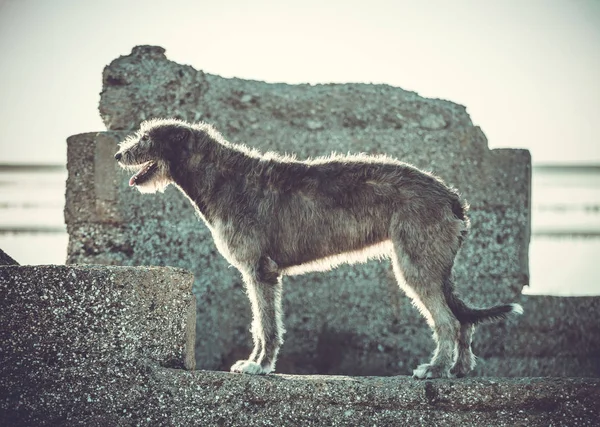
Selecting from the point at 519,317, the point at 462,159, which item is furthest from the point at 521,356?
the point at 462,159

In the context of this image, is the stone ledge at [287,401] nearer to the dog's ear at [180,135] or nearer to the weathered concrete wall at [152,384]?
the weathered concrete wall at [152,384]

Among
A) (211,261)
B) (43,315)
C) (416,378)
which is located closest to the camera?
(43,315)

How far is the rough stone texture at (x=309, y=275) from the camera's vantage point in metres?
7.04

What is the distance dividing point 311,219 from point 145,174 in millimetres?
1271

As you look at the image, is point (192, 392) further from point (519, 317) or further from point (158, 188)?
point (519, 317)

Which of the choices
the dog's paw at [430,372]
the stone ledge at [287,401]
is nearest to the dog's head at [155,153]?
the stone ledge at [287,401]

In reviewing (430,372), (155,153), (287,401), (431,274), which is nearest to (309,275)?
(431,274)

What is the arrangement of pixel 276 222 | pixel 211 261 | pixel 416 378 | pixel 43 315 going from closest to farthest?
pixel 43 315, pixel 416 378, pixel 276 222, pixel 211 261

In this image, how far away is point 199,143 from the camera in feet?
20.0

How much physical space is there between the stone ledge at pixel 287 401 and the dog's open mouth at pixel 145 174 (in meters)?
1.64

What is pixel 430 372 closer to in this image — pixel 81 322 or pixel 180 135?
pixel 81 322

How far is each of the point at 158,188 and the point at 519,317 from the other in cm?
329

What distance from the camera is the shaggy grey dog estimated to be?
5613 millimetres

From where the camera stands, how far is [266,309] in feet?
19.0
